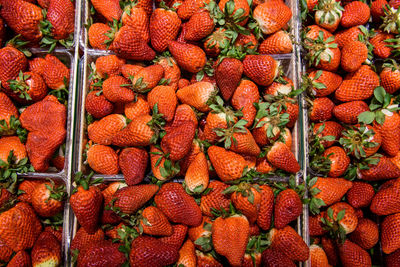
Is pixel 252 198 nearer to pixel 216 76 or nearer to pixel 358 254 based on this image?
pixel 216 76

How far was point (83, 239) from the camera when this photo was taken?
155 cm

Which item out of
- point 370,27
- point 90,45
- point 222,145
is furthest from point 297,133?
point 90,45

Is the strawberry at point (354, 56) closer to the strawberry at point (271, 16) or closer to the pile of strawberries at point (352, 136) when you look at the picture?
the pile of strawberries at point (352, 136)

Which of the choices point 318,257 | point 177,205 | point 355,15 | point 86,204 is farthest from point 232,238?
point 355,15

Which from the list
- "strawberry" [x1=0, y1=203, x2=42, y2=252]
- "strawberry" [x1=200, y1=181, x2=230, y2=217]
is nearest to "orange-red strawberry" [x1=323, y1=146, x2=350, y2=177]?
"strawberry" [x1=200, y1=181, x2=230, y2=217]

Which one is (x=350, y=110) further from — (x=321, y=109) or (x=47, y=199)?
(x=47, y=199)

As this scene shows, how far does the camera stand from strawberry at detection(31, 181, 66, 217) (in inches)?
61.7

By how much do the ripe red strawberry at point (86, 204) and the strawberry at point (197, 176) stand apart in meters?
0.51

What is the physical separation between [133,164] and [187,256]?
0.59 metres

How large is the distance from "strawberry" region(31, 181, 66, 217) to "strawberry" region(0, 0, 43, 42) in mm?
1007

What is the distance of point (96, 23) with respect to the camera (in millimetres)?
1894

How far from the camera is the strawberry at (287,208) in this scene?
1532mm

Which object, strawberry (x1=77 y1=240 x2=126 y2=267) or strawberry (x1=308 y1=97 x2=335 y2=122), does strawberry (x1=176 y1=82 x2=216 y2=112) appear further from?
strawberry (x1=77 y1=240 x2=126 y2=267)

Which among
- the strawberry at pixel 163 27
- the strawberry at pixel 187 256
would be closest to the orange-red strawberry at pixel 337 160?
the strawberry at pixel 187 256
